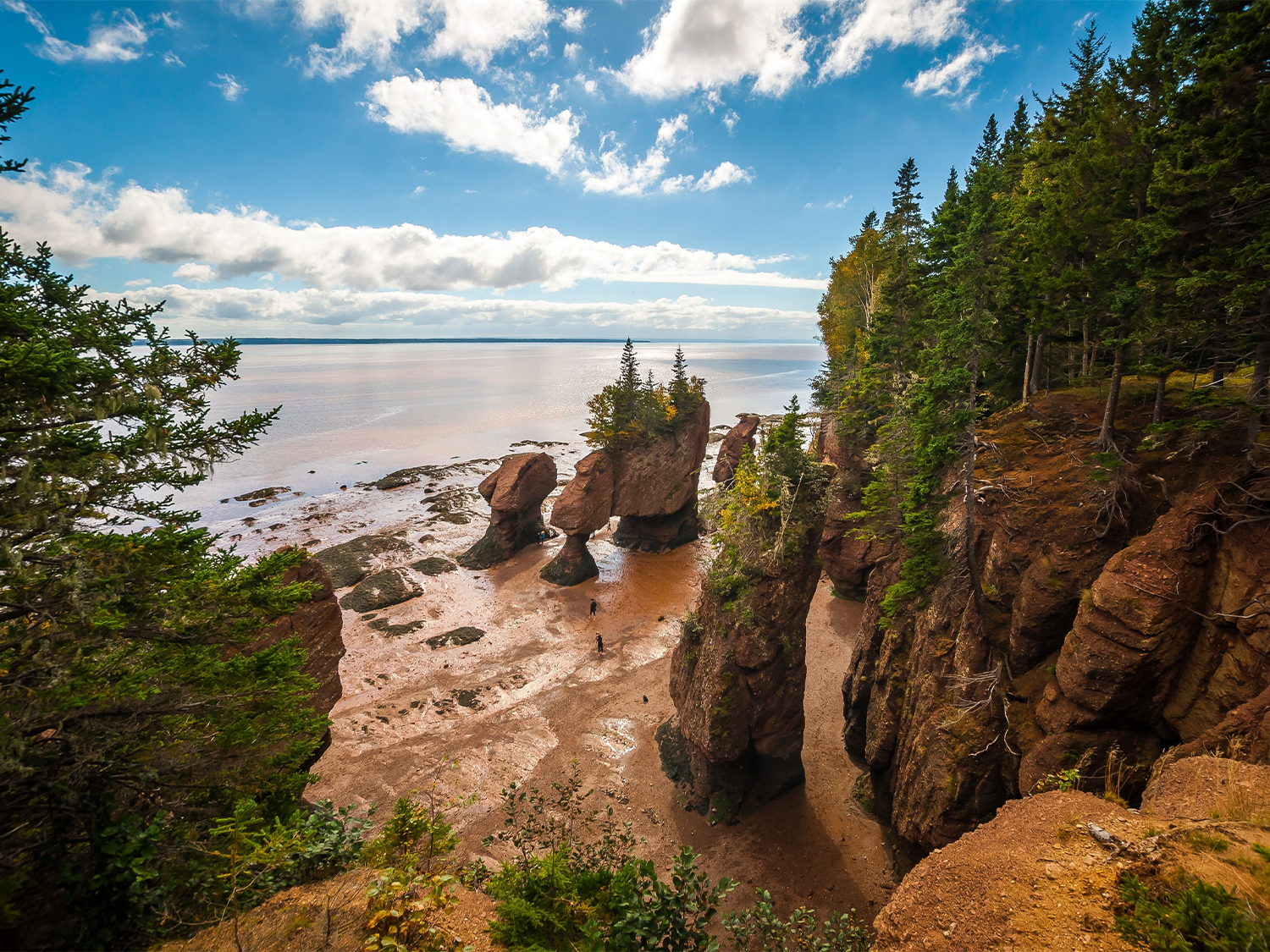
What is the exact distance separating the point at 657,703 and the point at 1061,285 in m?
20.6

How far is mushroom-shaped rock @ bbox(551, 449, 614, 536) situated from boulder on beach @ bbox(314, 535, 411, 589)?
12678mm

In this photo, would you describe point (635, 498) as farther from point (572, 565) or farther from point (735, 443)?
point (735, 443)

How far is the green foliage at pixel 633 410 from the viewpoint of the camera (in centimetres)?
3541

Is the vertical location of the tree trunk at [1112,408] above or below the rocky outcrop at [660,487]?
above

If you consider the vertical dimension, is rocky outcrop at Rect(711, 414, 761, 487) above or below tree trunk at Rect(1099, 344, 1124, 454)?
below

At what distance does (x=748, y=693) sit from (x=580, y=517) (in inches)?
769

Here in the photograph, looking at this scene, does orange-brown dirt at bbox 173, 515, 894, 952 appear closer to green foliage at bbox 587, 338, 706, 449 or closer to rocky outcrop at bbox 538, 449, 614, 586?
rocky outcrop at bbox 538, 449, 614, 586

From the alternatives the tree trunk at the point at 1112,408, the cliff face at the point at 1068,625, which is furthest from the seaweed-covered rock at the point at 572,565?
the tree trunk at the point at 1112,408

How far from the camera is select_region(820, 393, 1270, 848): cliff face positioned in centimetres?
853

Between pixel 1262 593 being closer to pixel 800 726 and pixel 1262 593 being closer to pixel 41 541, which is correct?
pixel 800 726

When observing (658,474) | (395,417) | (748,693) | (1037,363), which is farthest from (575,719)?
(395,417)

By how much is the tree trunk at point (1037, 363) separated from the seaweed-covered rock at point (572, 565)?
25.4 meters

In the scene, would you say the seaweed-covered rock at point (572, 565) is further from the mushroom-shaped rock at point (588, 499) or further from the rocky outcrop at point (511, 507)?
the rocky outcrop at point (511, 507)

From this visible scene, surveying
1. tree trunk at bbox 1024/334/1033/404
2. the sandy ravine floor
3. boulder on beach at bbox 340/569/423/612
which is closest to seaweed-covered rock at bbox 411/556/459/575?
the sandy ravine floor
